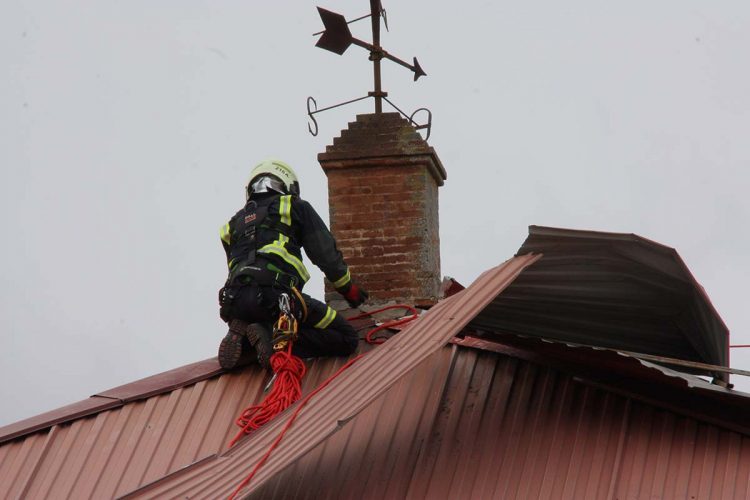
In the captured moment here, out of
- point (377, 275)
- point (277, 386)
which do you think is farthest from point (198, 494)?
point (377, 275)

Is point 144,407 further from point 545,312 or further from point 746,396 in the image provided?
point 746,396

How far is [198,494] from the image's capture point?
5.71m

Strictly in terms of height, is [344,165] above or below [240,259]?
above

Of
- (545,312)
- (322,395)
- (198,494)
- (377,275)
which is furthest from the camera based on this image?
(377,275)

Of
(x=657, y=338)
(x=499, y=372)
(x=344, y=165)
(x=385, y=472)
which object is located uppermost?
(x=344, y=165)

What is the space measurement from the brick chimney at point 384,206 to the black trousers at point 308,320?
45.7 inches

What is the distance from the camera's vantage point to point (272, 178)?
8273 millimetres

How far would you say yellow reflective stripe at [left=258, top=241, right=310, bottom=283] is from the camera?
786 centimetres

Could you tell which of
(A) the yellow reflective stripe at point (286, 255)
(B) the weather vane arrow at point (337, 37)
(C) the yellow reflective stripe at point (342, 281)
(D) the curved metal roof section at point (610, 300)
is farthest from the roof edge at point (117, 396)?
(B) the weather vane arrow at point (337, 37)

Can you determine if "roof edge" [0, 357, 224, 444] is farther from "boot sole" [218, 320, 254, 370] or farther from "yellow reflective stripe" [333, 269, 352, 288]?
"yellow reflective stripe" [333, 269, 352, 288]

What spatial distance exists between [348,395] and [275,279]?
1.88 meters

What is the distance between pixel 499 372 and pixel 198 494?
1.94 meters

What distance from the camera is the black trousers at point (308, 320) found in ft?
25.4

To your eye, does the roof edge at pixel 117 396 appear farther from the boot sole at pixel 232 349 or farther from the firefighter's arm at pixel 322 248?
the firefighter's arm at pixel 322 248
